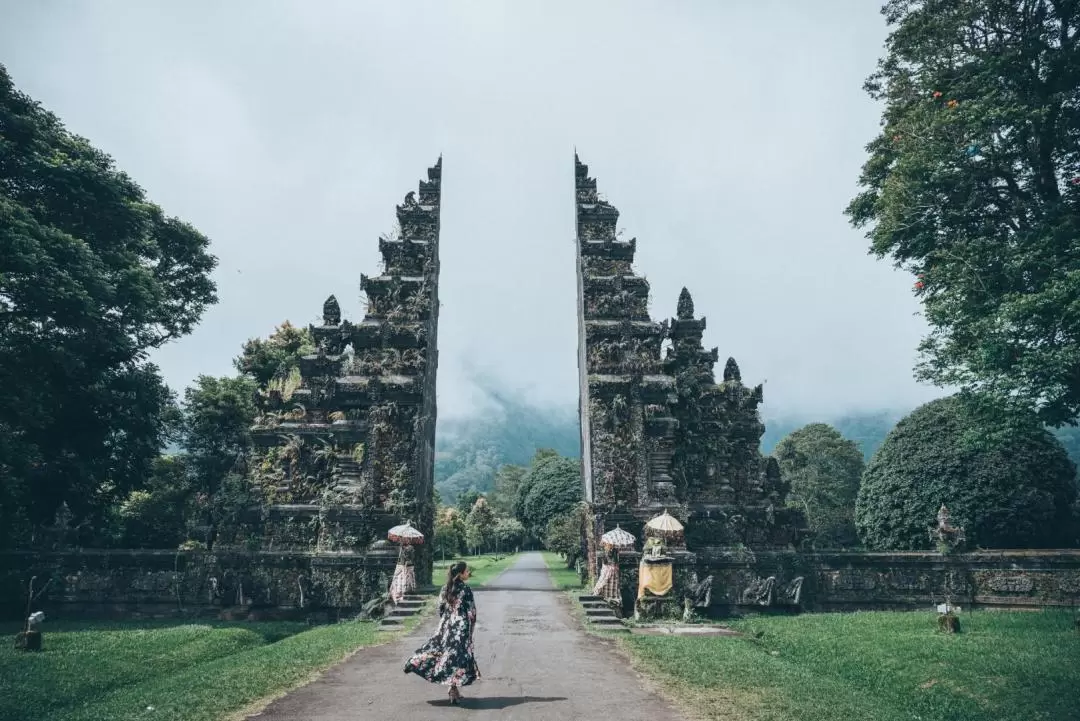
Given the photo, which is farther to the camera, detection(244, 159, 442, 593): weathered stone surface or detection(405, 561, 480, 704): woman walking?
detection(244, 159, 442, 593): weathered stone surface

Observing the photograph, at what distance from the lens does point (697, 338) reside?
84.4ft

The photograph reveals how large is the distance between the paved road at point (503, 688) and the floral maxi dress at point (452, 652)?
389 mm

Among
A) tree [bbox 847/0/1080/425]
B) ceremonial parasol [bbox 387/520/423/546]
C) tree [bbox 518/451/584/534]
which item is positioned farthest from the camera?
tree [bbox 518/451/584/534]

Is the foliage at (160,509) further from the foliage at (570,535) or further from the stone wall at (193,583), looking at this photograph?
the foliage at (570,535)

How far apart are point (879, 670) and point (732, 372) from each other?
15226 millimetres

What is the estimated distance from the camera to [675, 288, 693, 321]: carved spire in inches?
1031

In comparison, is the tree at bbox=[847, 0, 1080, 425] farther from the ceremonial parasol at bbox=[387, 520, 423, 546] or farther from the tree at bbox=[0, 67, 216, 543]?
the tree at bbox=[0, 67, 216, 543]

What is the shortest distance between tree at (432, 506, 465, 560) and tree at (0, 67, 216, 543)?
27546 millimetres

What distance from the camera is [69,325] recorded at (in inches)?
801

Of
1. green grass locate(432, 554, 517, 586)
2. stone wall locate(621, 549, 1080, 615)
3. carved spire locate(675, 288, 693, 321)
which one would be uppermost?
carved spire locate(675, 288, 693, 321)

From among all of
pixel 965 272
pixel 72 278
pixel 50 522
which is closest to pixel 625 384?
pixel 965 272

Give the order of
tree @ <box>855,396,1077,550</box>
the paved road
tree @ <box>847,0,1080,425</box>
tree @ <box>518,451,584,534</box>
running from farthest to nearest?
tree @ <box>518,451,584,534</box> → tree @ <box>855,396,1077,550</box> → tree @ <box>847,0,1080,425</box> → the paved road

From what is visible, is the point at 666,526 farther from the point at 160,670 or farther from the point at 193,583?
the point at 193,583

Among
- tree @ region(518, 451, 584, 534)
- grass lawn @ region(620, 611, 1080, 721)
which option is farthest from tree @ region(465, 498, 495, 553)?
grass lawn @ region(620, 611, 1080, 721)
